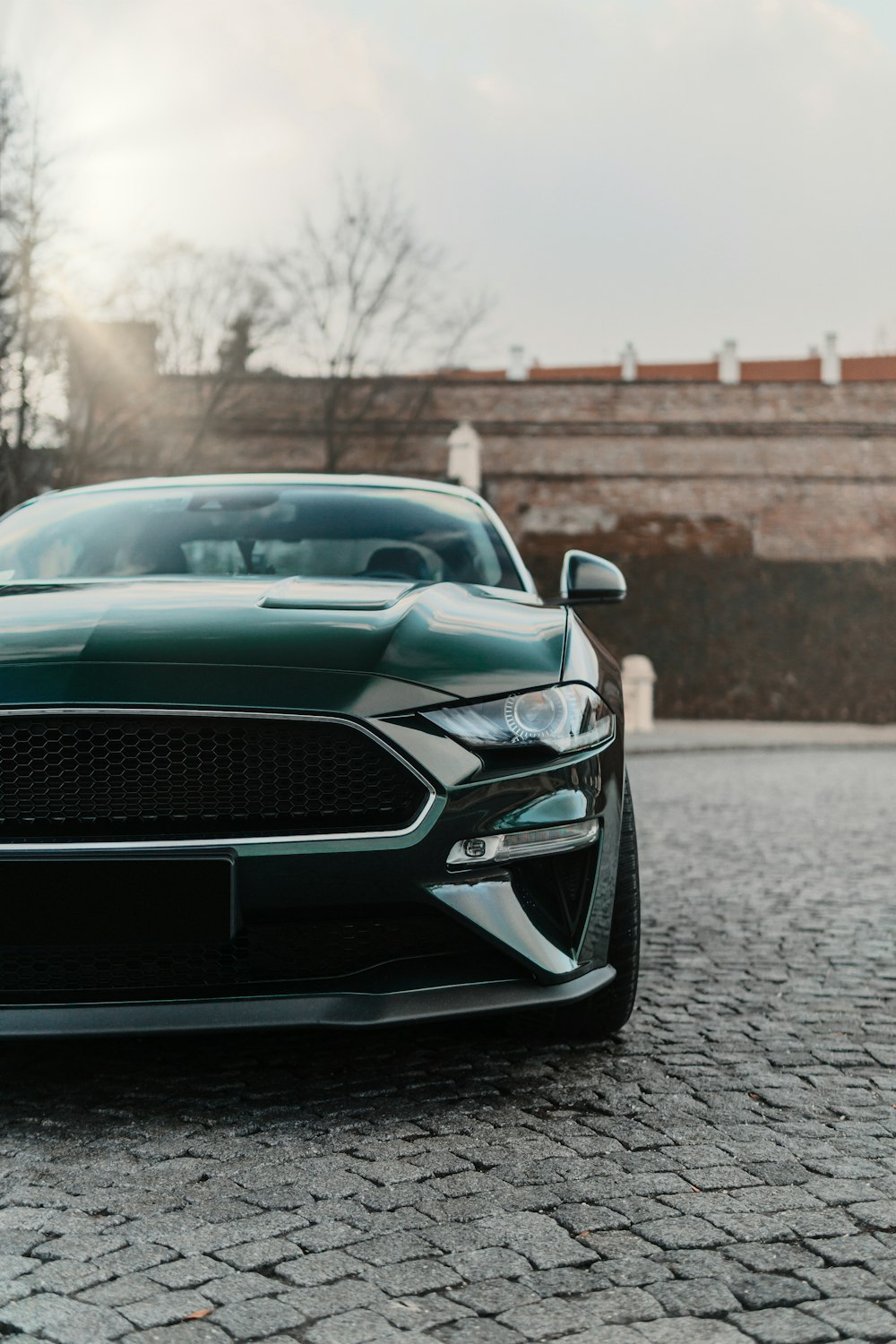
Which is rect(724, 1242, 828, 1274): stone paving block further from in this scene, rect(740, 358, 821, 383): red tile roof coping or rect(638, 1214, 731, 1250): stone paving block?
rect(740, 358, 821, 383): red tile roof coping

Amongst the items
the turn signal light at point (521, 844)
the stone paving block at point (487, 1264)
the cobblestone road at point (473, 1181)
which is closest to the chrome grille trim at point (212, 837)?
the turn signal light at point (521, 844)

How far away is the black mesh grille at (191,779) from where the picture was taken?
3055mm

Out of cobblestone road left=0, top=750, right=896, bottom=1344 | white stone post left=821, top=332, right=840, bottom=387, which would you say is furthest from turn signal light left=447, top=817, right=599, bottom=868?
white stone post left=821, top=332, right=840, bottom=387

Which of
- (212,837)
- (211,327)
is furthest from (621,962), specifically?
(211,327)

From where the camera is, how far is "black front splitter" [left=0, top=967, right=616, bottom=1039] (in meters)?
3.01

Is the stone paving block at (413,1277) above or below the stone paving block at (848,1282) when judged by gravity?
below

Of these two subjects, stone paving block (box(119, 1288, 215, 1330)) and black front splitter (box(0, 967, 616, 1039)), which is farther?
black front splitter (box(0, 967, 616, 1039))

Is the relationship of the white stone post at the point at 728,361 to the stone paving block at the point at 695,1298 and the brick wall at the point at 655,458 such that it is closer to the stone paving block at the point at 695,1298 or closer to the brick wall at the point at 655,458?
the brick wall at the point at 655,458

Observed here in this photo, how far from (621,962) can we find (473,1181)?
941 mm

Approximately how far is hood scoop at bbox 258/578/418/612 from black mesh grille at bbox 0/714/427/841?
0.51 meters

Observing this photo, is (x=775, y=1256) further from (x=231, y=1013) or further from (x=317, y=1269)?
(x=231, y=1013)

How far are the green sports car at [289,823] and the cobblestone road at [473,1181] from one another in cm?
29

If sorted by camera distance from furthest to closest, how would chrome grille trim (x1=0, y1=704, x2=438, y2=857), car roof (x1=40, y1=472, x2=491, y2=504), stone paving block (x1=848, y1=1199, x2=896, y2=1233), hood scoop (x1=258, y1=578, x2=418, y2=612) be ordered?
car roof (x1=40, y1=472, x2=491, y2=504)
hood scoop (x1=258, y1=578, x2=418, y2=612)
chrome grille trim (x1=0, y1=704, x2=438, y2=857)
stone paving block (x1=848, y1=1199, x2=896, y2=1233)

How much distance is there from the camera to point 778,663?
94.6ft
